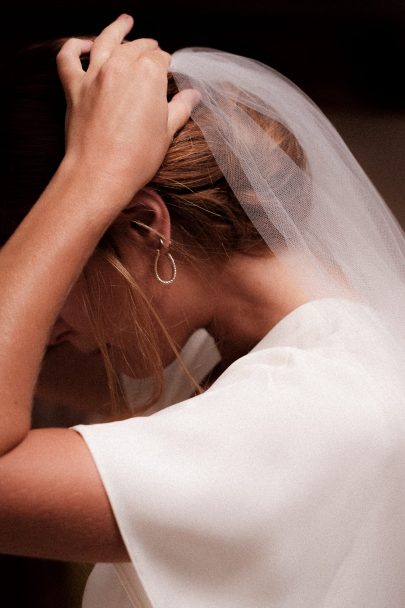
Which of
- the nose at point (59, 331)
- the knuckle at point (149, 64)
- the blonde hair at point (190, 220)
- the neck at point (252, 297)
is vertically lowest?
the nose at point (59, 331)

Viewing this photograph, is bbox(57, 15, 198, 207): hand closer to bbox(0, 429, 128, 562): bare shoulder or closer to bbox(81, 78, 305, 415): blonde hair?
bbox(81, 78, 305, 415): blonde hair

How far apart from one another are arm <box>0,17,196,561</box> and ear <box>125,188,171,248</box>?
0.04 metres

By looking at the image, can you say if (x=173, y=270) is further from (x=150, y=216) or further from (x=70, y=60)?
(x=70, y=60)

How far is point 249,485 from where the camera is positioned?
28.2 inches

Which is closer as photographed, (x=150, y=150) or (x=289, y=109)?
(x=150, y=150)

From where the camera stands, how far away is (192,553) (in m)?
0.72

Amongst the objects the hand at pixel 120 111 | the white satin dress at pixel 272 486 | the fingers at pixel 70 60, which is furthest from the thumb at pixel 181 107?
the white satin dress at pixel 272 486

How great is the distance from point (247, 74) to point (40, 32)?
85 centimetres

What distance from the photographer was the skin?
68 centimetres

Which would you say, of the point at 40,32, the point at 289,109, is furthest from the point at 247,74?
the point at 40,32

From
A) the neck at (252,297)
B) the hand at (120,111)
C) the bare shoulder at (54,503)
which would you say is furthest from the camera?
the neck at (252,297)

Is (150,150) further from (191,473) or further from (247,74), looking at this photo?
(191,473)

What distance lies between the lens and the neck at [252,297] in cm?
88

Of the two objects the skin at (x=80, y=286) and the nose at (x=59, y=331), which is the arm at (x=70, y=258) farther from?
the nose at (x=59, y=331)
